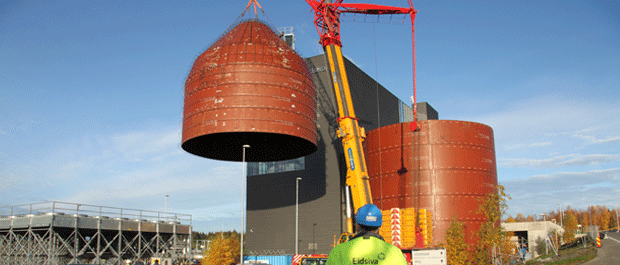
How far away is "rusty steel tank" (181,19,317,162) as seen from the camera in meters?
37.9

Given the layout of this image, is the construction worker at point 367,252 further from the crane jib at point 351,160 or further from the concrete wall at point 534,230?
the concrete wall at point 534,230

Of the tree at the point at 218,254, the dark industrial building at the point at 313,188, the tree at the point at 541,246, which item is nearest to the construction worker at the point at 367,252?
the tree at the point at 218,254

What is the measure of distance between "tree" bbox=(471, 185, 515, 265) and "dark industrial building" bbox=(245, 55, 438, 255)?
63.1ft

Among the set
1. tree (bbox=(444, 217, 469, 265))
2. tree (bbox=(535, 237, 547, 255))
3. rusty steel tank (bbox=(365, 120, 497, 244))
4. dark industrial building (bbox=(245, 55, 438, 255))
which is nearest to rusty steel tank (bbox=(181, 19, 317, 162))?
rusty steel tank (bbox=(365, 120, 497, 244))

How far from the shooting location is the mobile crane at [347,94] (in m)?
37.7

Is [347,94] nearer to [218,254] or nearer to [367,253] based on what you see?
[218,254]

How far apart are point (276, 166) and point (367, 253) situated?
195 feet

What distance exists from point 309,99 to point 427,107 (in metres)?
47.6

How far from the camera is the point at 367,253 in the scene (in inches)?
128

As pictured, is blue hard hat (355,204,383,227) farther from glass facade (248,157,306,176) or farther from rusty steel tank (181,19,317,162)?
glass facade (248,157,306,176)

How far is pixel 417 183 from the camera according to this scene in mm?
44531

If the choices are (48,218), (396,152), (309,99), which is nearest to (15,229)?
(48,218)

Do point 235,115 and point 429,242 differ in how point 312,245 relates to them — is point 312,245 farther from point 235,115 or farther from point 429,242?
point 235,115

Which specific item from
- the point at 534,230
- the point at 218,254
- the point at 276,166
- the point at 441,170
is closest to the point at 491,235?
the point at 441,170
